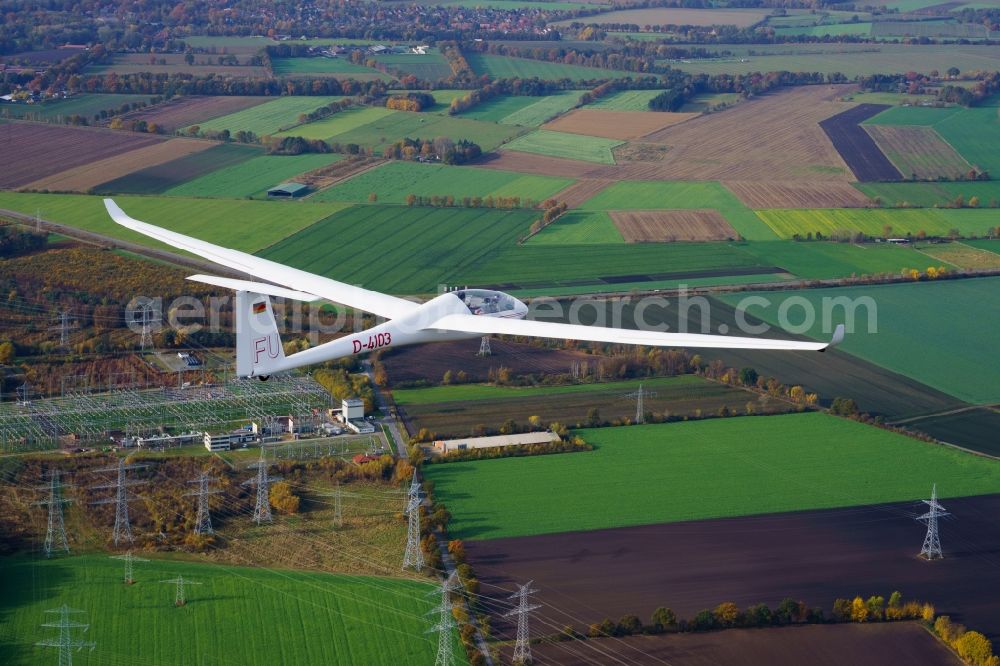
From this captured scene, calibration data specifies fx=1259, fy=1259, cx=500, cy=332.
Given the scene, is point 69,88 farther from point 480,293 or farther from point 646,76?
Answer: point 480,293

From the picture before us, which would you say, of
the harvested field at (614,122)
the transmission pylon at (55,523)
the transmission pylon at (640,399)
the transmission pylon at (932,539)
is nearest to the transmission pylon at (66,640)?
the transmission pylon at (55,523)

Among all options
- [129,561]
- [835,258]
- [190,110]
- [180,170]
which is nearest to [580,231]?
[835,258]

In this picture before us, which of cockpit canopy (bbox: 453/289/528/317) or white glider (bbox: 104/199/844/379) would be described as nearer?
white glider (bbox: 104/199/844/379)

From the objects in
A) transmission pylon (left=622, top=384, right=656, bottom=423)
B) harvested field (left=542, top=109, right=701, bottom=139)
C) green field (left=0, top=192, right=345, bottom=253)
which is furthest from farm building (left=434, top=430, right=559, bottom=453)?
harvested field (left=542, top=109, right=701, bottom=139)

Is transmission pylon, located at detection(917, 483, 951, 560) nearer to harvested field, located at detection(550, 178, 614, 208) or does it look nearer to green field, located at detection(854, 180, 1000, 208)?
harvested field, located at detection(550, 178, 614, 208)

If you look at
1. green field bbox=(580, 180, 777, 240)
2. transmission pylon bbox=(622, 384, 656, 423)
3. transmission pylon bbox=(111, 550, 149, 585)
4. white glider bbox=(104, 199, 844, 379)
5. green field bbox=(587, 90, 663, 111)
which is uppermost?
green field bbox=(587, 90, 663, 111)

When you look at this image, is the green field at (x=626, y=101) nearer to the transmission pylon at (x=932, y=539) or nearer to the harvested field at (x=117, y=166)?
the harvested field at (x=117, y=166)

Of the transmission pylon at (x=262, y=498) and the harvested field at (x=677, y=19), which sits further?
the harvested field at (x=677, y=19)
